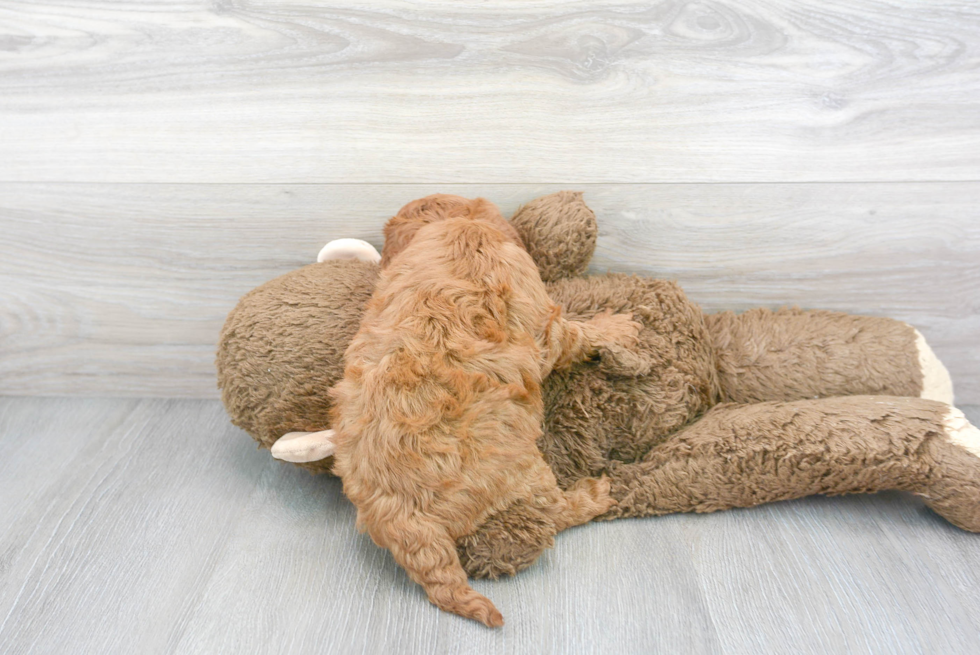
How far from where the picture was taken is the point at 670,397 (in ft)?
3.19

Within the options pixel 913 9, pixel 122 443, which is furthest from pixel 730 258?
pixel 122 443

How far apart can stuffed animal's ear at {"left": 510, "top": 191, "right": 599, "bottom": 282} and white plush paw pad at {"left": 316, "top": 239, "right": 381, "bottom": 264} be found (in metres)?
0.22

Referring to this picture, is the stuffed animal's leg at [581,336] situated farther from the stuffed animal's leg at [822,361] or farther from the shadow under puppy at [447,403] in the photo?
the stuffed animal's leg at [822,361]

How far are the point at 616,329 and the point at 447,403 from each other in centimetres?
29

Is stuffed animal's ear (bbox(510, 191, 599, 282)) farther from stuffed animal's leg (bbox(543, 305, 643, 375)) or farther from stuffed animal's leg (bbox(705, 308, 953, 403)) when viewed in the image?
stuffed animal's leg (bbox(705, 308, 953, 403))

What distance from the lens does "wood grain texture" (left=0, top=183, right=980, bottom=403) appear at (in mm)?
1100

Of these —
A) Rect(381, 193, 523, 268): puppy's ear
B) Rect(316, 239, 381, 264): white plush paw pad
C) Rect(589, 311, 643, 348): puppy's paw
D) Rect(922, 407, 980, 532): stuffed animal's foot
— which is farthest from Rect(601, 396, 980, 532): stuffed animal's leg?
Rect(316, 239, 381, 264): white plush paw pad

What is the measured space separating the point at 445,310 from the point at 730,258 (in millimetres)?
554

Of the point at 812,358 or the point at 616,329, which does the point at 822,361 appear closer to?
the point at 812,358

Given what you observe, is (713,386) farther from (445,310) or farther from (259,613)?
(259,613)

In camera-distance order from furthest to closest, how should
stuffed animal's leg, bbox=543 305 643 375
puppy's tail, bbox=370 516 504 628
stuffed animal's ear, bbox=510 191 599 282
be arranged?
stuffed animal's ear, bbox=510 191 599 282, stuffed animal's leg, bbox=543 305 643 375, puppy's tail, bbox=370 516 504 628

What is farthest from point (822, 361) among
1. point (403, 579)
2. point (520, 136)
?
point (403, 579)

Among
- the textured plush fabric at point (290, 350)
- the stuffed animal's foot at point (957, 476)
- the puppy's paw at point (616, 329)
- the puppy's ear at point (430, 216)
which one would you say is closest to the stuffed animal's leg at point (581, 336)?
the puppy's paw at point (616, 329)

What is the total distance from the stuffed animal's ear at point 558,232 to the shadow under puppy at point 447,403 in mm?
133
